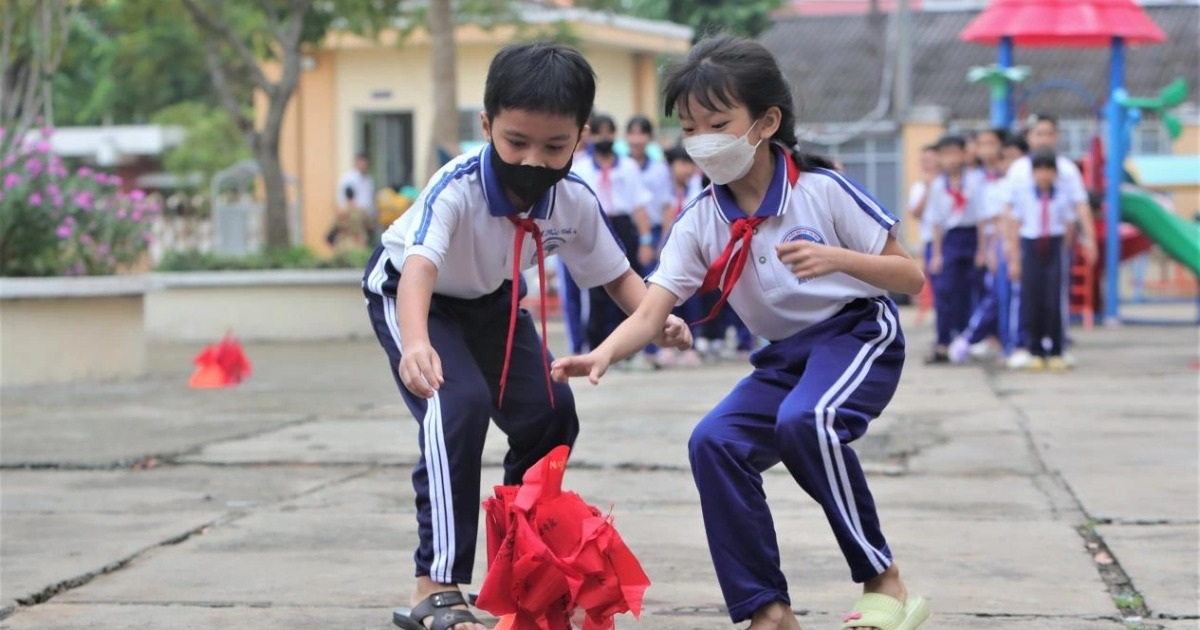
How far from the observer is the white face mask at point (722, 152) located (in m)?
3.69

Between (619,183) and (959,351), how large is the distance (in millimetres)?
2789

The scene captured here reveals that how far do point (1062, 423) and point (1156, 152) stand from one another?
64.3 feet

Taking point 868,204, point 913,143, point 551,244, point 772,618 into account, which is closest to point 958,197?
point 551,244

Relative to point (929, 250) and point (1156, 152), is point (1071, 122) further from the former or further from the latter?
point (929, 250)

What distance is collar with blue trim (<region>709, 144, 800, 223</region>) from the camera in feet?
12.2

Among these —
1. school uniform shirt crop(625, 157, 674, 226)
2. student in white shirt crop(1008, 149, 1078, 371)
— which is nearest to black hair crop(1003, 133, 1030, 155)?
student in white shirt crop(1008, 149, 1078, 371)

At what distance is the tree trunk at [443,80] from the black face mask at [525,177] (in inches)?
408

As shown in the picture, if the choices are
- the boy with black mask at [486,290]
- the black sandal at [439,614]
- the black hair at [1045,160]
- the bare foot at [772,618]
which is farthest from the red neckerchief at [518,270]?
the black hair at [1045,160]

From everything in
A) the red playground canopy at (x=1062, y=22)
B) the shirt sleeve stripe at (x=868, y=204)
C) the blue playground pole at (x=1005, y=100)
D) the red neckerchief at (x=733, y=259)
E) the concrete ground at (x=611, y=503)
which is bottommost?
the concrete ground at (x=611, y=503)

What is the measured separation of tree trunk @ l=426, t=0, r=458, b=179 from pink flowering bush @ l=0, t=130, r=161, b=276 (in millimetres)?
3869

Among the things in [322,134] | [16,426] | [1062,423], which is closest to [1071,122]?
[322,134]

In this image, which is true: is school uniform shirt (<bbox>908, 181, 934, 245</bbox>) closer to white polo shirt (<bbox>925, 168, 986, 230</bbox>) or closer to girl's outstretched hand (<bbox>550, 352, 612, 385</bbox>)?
white polo shirt (<bbox>925, 168, 986, 230</bbox>)

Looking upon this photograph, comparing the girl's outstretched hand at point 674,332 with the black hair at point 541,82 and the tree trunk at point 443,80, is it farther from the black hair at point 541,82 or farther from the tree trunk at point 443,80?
the tree trunk at point 443,80

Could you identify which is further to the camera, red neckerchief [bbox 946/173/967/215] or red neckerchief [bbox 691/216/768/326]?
red neckerchief [bbox 946/173/967/215]
